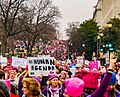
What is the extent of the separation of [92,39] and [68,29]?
77.8 ft

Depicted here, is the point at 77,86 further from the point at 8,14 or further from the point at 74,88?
the point at 8,14

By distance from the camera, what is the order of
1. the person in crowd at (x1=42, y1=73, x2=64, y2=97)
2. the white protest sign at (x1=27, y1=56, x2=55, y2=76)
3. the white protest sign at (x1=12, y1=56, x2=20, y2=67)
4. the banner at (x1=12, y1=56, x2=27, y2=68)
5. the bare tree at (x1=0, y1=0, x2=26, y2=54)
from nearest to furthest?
the person in crowd at (x1=42, y1=73, x2=64, y2=97) < the white protest sign at (x1=27, y1=56, x2=55, y2=76) < the banner at (x1=12, y1=56, x2=27, y2=68) < the white protest sign at (x1=12, y1=56, x2=20, y2=67) < the bare tree at (x1=0, y1=0, x2=26, y2=54)

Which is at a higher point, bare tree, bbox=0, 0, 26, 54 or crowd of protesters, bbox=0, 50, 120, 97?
bare tree, bbox=0, 0, 26, 54

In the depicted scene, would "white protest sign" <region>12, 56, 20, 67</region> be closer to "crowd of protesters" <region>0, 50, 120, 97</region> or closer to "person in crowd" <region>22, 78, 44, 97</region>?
"crowd of protesters" <region>0, 50, 120, 97</region>

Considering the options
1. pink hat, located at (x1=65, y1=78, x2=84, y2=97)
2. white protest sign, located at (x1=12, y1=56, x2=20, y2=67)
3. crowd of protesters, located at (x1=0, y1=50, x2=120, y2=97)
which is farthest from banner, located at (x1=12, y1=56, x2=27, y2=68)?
pink hat, located at (x1=65, y1=78, x2=84, y2=97)

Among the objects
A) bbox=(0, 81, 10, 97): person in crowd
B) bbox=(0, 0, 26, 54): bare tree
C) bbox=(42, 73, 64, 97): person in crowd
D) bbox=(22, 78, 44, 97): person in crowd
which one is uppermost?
bbox=(0, 0, 26, 54): bare tree

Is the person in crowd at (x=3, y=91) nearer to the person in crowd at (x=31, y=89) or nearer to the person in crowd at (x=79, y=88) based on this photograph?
the person in crowd at (x=31, y=89)

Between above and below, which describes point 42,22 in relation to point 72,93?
above

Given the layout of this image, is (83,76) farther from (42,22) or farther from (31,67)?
(42,22)

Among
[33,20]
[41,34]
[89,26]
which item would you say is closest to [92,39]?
[89,26]

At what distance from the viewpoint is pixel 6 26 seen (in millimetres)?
54000

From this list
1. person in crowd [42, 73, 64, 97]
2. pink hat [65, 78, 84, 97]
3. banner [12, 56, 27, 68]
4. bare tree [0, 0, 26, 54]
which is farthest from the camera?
bare tree [0, 0, 26, 54]

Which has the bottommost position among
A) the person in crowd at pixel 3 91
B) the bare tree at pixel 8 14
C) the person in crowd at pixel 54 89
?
the person in crowd at pixel 54 89

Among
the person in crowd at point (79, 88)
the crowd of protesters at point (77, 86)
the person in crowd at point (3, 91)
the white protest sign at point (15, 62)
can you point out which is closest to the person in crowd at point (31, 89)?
the crowd of protesters at point (77, 86)
